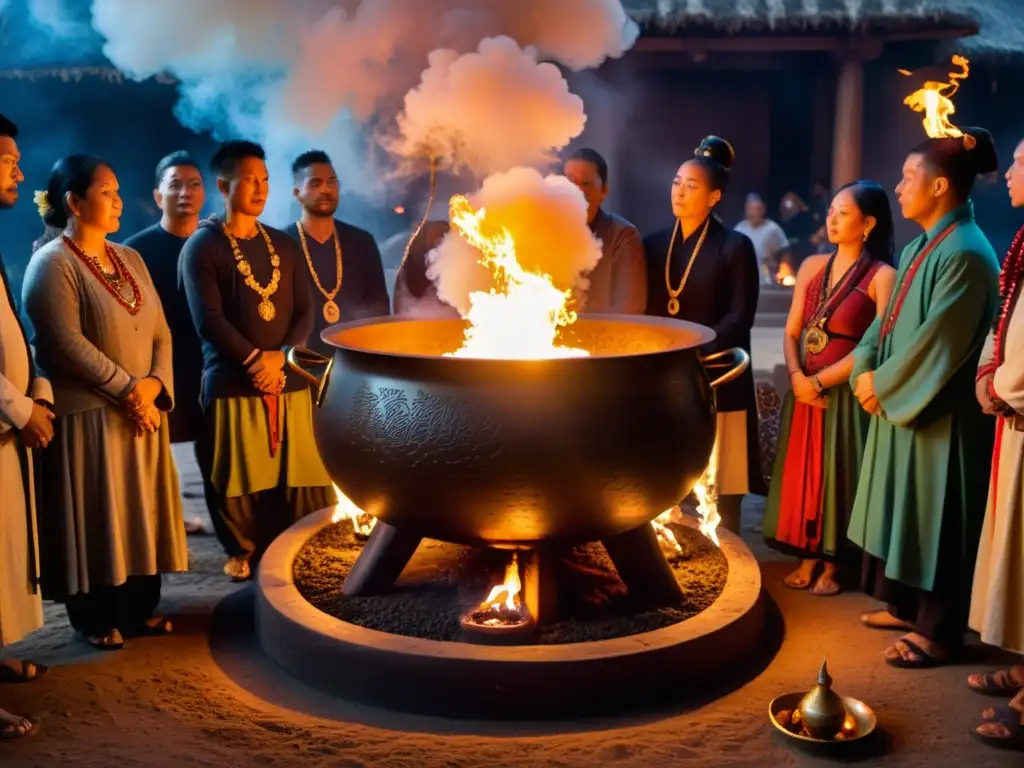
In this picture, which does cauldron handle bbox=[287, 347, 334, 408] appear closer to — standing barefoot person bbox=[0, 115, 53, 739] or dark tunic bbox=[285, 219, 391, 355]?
standing barefoot person bbox=[0, 115, 53, 739]

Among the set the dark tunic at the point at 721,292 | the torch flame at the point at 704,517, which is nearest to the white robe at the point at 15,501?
the torch flame at the point at 704,517

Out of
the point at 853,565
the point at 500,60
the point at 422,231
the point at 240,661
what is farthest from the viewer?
the point at 422,231

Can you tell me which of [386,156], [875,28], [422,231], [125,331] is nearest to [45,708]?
[125,331]

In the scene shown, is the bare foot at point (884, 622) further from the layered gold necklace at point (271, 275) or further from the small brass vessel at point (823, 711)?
the layered gold necklace at point (271, 275)

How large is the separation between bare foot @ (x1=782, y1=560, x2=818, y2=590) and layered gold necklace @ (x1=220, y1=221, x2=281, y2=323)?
2.61 m

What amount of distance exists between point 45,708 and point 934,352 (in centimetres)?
324

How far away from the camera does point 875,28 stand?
9750mm

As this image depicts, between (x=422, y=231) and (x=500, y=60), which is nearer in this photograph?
(x=500, y=60)

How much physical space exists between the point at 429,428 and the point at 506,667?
0.80 metres

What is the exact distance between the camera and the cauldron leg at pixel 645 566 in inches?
148

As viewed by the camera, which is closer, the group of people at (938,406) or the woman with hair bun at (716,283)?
the group of people at (938,406)

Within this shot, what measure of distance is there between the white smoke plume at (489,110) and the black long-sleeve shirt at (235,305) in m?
0.86

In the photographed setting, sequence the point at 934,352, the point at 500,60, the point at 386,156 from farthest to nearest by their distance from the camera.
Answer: the point at 386,156
the point at 500,60
the point at 934,352

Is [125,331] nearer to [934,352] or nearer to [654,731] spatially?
[654,731]
